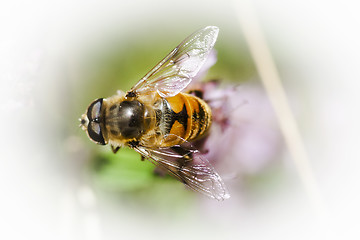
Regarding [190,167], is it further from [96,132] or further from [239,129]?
[239,129]

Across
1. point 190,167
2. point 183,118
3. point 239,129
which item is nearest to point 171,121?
point 183,118

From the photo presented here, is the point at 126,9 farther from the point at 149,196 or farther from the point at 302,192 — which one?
the point at 302,192

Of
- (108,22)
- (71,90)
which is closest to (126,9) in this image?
(108,22)

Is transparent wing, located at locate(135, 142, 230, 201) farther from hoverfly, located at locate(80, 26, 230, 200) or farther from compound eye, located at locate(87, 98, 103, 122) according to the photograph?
compound eye, located at locate(87, 98, 103, 122)

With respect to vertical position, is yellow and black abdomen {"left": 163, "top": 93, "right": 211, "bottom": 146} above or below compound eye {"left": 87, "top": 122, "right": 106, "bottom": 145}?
above

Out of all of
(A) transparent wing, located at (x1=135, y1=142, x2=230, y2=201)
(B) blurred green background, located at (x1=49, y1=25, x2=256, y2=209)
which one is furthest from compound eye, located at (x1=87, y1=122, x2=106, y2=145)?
(B) blurred green background, located at (x1=49, y1=25, x2=256, y2=209)

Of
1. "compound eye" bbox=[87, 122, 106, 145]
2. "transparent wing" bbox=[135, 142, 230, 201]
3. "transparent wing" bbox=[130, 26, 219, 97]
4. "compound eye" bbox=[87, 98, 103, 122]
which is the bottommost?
"transparent wing" bbox=[135, 142, 230, 201]

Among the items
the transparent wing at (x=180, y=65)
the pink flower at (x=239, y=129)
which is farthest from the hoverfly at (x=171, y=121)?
the pink flower at (x=239, y=129)
